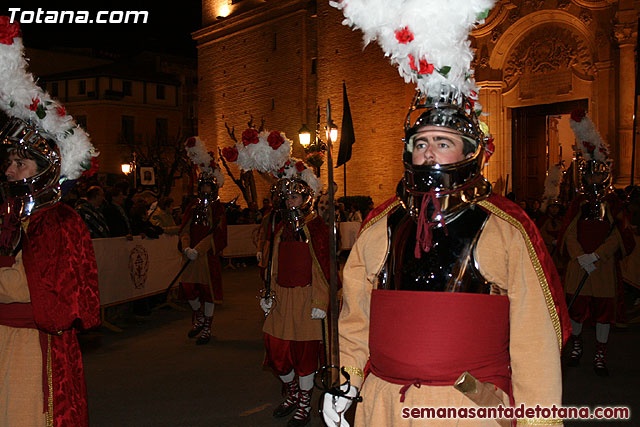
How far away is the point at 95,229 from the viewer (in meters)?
9.57

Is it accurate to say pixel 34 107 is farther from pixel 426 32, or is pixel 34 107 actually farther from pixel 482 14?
pixel 482 14

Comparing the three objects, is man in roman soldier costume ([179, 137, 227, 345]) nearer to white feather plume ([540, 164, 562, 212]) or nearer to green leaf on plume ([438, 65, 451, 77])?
white feather plume ([540, 164, 562, 212])

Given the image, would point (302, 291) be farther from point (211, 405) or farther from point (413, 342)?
point (413, 342)

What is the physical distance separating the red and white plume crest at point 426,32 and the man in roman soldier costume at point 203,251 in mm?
6589

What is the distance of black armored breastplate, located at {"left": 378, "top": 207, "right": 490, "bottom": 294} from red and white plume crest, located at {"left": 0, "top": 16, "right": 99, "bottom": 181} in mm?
2371

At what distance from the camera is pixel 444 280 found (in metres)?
2.55

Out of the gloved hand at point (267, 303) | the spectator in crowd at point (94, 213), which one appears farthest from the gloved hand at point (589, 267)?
the spectator in crowd at point (94, 213)

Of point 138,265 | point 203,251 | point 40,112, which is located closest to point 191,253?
point 203,251

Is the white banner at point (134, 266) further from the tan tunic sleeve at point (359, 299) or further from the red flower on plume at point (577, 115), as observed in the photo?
the red flower on plume at point (577, 115)

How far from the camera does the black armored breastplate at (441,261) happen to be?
2541 mm

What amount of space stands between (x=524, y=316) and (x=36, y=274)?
8.78 feet

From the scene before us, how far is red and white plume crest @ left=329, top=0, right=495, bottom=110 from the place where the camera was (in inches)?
100

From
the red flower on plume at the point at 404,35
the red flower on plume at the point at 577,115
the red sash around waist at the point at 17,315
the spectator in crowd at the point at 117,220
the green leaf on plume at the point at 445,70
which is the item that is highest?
the red flower on plume at the point at 577,115

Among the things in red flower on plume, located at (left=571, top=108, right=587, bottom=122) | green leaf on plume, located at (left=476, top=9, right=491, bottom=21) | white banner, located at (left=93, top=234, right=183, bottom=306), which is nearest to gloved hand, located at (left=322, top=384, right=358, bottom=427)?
green leaf on plume, located at (left=476, top=9, right=491, bottom=21)
